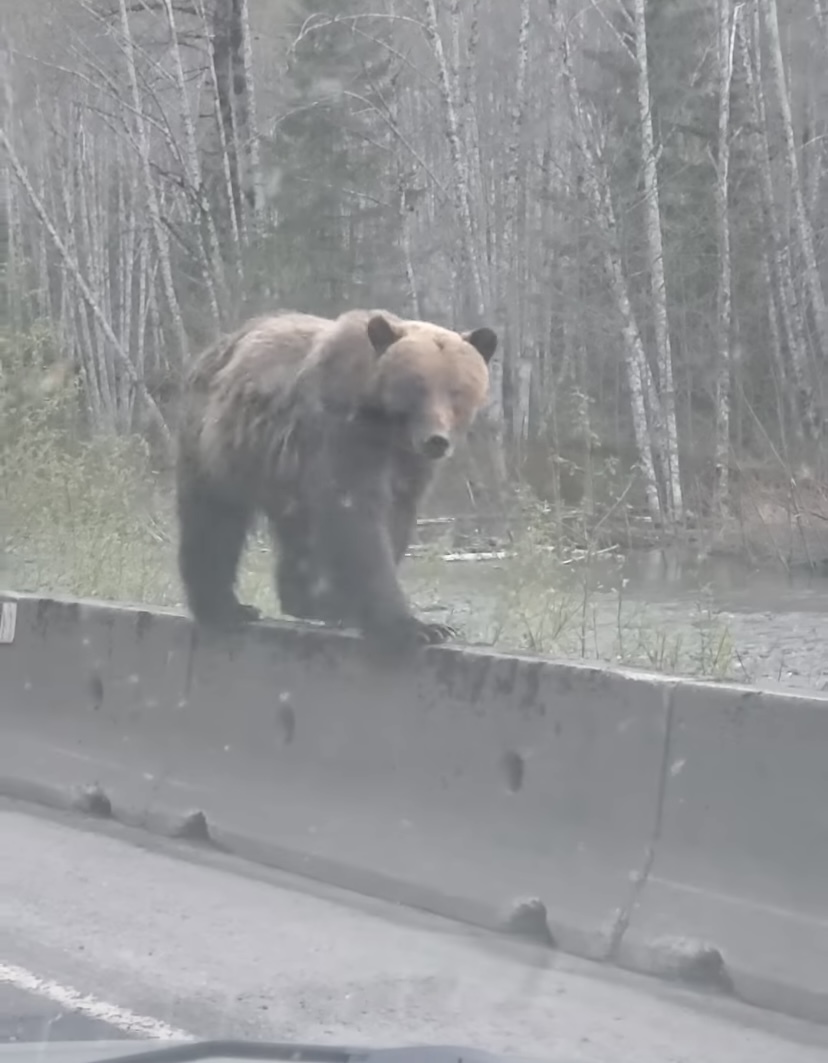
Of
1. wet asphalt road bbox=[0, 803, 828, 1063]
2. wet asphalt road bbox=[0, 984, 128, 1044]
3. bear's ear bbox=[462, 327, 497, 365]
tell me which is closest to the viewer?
wet asphalt road bbox=[0, 984, 128, 1044]

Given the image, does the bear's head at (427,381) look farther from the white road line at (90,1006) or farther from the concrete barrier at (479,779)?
the white road line at (90,1006)

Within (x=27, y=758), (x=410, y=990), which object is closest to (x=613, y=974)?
(x=410, y=990)

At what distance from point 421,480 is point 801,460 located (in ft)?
41.3

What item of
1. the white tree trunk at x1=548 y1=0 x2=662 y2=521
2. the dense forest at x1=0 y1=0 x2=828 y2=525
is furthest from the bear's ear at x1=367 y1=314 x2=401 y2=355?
the white tree trunk at x1=548 y1=0 x2=662 y2=521

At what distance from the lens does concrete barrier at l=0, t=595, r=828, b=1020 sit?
5344 mm

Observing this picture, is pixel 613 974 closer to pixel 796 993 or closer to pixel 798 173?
pixel 796 993

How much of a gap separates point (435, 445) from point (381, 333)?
60 cm

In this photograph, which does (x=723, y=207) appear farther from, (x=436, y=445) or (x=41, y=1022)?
(x=41, y=1022)

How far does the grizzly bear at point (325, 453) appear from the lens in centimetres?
712

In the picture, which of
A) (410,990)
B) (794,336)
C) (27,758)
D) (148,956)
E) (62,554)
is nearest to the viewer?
(410,990)

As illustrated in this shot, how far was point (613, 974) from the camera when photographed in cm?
563

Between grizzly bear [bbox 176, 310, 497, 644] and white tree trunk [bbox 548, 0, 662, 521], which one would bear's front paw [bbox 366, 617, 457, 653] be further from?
white tree trunk [bbox 548, 0, 662, 521]

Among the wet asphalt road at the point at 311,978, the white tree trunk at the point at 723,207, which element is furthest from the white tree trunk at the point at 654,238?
the wet asphalt road at the point at 311,978

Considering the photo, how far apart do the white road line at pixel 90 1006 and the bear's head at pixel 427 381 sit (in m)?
2.62
